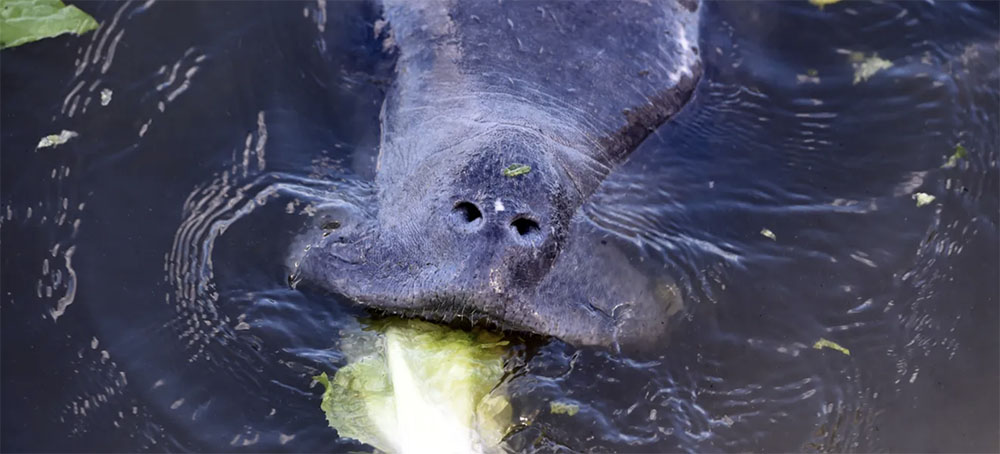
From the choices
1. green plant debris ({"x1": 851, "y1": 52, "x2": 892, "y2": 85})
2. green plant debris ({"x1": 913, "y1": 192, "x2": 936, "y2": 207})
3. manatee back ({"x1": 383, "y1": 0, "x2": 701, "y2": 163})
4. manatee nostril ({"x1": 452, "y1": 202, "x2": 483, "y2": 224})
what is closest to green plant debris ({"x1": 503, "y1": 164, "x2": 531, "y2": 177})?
manatee nostril ({"x1": 452, "y1": 202, "x2": 483, "y2": 224})

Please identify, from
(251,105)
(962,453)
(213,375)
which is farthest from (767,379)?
(251,105)

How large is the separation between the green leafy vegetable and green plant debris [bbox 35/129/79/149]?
185 centimetres

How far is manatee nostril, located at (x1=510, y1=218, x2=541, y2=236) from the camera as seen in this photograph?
3.15m

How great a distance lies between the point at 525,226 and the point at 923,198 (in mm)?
2553

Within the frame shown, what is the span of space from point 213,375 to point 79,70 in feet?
6.02

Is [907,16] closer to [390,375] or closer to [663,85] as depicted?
[663,85]

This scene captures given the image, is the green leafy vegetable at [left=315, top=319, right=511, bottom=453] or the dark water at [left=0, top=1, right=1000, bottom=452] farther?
the dark water at [left=0, top=1, right=1000, bottom=452]

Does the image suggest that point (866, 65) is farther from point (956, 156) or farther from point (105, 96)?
point (105, 96)

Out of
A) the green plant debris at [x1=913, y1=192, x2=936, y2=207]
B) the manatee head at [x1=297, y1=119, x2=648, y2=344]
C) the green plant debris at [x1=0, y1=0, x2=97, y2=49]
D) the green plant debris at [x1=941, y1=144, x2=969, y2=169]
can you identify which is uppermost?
the green plant debris at [x1=0, y1=0, x2=97, y2=49]

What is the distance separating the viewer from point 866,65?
5410mm

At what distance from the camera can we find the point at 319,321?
3738 mm

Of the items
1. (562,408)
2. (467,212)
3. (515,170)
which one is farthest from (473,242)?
(562,408)

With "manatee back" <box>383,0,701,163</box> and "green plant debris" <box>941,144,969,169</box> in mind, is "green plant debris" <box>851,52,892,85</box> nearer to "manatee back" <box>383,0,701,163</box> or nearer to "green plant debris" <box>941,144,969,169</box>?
"green plant debris" <box>941,144,969,169</box>

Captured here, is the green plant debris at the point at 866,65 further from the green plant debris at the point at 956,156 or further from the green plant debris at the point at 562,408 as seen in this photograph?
the green plant debris at the point at 562,408
